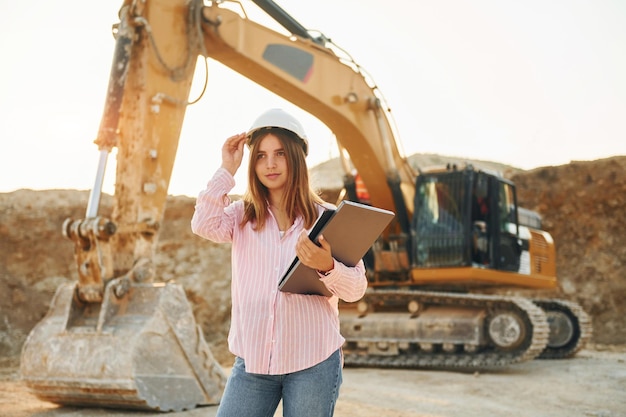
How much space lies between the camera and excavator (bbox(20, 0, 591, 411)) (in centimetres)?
508

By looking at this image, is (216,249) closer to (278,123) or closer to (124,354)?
(124,354)

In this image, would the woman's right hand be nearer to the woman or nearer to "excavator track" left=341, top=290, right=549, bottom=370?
the woman

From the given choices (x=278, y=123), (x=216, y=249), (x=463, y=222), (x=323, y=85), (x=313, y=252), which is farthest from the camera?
(x=216, y=249)

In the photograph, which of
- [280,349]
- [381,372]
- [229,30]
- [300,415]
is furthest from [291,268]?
[381,372]

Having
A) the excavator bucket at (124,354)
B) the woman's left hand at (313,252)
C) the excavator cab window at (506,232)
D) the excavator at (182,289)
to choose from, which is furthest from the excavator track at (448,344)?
the woman's left hand at (313,252)

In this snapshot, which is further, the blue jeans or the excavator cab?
the excavator cab

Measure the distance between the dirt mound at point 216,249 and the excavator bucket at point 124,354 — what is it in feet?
28.5

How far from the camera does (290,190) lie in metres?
2.26

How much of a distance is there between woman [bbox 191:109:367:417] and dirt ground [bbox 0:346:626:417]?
3.07 m

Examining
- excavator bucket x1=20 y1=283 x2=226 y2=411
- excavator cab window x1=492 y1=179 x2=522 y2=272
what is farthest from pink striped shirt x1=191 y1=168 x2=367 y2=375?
excavator cab window x1=492 y1=179 x2=522 y2=272

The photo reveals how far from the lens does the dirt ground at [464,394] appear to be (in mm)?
5723

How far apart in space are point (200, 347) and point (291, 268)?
11.6ft

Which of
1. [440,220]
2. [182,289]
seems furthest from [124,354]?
[440,220]

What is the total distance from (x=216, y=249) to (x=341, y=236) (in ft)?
49.5
